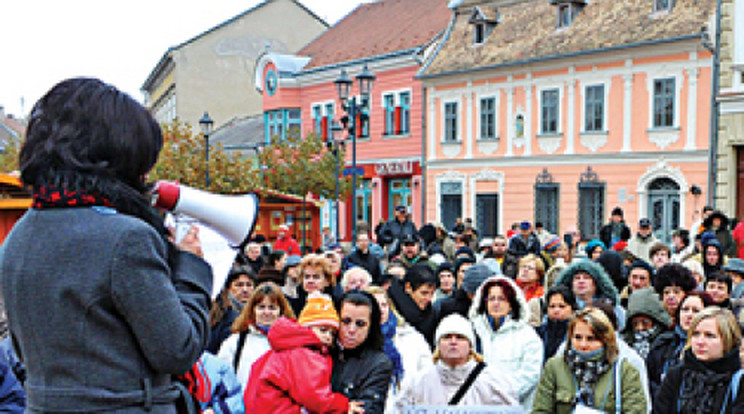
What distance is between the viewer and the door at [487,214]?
2750 cm

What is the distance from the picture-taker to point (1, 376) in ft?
12.5

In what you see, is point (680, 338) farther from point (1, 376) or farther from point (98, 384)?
point (98, 384)

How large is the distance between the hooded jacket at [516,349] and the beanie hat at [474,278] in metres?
1.18

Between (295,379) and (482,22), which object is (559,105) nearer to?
(482,22)

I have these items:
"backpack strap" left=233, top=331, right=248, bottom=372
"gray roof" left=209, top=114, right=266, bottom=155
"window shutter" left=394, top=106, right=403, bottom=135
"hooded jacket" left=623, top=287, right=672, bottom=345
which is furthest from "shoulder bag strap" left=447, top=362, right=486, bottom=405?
"gray roof" left=209, top=114, right=266, bottom=155

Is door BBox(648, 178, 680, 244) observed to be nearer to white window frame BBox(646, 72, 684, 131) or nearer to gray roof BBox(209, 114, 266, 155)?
white window frame BBox(646, 72, 684, 131)

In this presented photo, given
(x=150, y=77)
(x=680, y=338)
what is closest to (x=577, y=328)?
(x=680, y=338)

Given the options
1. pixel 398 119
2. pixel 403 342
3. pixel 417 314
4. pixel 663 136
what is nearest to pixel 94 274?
pixel 403 342

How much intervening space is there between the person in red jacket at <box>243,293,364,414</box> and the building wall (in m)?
19.4

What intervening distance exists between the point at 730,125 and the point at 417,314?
53.5ft

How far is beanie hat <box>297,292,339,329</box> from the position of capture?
4805mm

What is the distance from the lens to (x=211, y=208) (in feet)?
6.89

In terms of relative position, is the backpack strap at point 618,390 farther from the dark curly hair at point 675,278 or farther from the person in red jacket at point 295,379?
the dark curly hair at point 675,278

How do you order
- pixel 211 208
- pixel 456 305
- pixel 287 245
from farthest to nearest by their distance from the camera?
pixel 287 245 → pixel 456 305 → pixel 211 208
